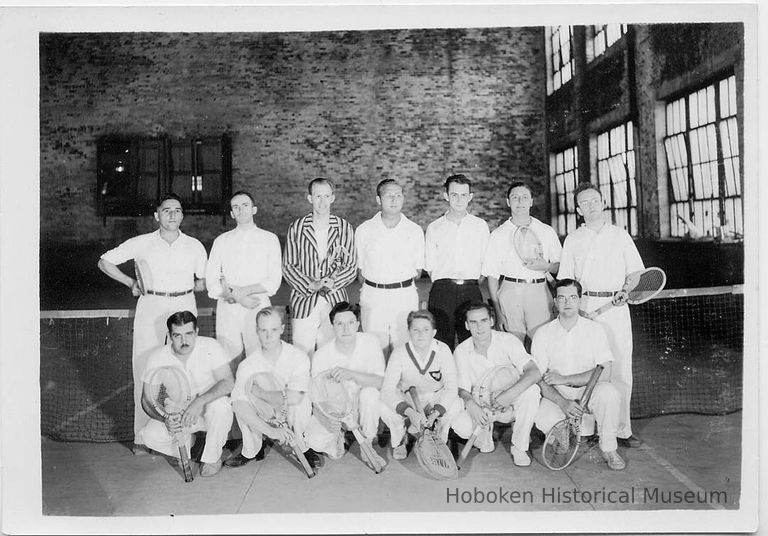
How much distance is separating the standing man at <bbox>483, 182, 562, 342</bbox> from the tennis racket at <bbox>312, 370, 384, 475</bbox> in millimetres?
1213

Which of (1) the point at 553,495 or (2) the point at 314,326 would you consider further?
(2) the point at 314,326

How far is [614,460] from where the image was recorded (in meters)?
4.62

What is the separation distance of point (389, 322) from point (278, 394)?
3.02 feet

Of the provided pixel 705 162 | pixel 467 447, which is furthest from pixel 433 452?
pixel 705 162

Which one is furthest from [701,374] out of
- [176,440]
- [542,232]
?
[176,440]

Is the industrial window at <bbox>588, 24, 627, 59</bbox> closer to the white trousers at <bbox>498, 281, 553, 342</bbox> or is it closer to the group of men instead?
the group of men

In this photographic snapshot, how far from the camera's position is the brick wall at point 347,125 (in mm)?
6020

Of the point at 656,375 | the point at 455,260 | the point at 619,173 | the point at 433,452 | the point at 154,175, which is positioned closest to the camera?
the point at 433,452

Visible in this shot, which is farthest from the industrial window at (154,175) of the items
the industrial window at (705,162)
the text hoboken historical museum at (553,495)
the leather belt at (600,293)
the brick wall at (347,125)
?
the industrial window at (705,162)

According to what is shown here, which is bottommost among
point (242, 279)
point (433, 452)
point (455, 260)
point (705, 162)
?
point (433, 452)

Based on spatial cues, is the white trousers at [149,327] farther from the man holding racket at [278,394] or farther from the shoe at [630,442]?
the shoe at [630,442]

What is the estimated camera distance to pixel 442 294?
492 cm

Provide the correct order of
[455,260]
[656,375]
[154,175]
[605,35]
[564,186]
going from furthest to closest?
[564,186], [154,175], [656,375], [605,35], [455,260]

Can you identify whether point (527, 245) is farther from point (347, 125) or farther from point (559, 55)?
point (347, 125)
